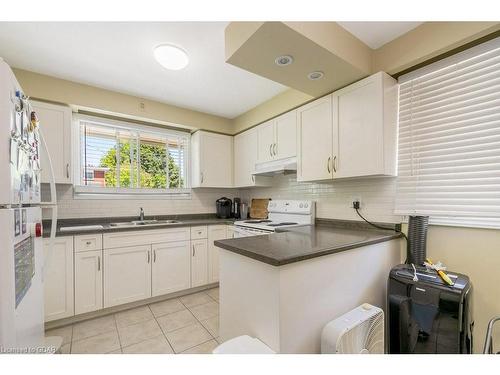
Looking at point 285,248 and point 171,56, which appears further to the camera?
point 171,56

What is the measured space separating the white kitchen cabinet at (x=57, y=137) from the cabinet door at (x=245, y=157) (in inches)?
81.2

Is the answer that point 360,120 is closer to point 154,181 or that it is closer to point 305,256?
point 305,256

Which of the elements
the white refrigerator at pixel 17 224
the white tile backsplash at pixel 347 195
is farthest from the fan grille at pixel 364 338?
the white refrigerator at pixel 17 224

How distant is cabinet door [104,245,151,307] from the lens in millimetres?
2381

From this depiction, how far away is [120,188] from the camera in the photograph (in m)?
3.02

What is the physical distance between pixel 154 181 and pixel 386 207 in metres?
2.91

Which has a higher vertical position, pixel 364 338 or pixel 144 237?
pixel 144 237

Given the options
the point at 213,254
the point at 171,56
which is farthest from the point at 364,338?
the point at 171,56

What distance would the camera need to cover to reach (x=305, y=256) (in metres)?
1.20

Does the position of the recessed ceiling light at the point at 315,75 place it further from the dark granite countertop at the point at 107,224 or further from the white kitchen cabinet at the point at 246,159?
the dark granite countertop at the point at 107,224

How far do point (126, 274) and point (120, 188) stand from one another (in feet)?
3.71

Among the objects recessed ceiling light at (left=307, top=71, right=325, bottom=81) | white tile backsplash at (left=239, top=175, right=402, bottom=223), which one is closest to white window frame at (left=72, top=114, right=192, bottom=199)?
white tile backsplash at (left=239, top=175, right=402, bottom=223)

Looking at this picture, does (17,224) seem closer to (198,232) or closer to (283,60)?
(283,60)
